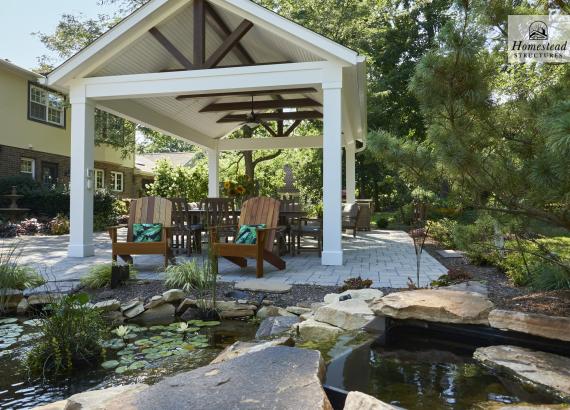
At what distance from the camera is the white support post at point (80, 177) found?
23.9 ft

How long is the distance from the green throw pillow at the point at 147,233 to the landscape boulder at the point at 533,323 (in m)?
4.78

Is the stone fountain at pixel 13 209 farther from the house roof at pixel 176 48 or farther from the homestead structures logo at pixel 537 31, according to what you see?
the homestead structures logo at pixel 537 31

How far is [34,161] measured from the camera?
1517 centimetres

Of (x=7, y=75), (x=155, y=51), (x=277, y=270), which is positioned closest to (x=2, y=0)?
(x=7, y=75)

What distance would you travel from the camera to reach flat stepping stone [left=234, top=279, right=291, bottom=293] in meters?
4.62

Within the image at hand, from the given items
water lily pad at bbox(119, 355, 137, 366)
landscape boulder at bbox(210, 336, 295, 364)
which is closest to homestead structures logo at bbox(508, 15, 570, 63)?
landscape boulder at bbox(210, 336, 295, 364)

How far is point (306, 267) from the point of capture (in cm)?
634

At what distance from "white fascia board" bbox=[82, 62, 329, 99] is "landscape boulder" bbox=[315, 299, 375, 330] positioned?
4.12 m

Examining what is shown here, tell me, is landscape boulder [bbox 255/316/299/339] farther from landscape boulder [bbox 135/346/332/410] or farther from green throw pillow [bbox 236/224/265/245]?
green throw pillow [bbox 236/224/265/245]

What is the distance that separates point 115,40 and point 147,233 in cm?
313

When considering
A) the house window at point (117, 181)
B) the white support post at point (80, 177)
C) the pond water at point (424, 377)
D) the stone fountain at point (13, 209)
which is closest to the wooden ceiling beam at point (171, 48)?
the white support post at point (80, 177)

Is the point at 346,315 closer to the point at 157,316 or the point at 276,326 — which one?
the point at 276,326

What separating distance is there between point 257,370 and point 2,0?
16717 mm

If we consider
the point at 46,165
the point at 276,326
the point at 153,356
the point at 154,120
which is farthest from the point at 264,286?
the point at 46,165
